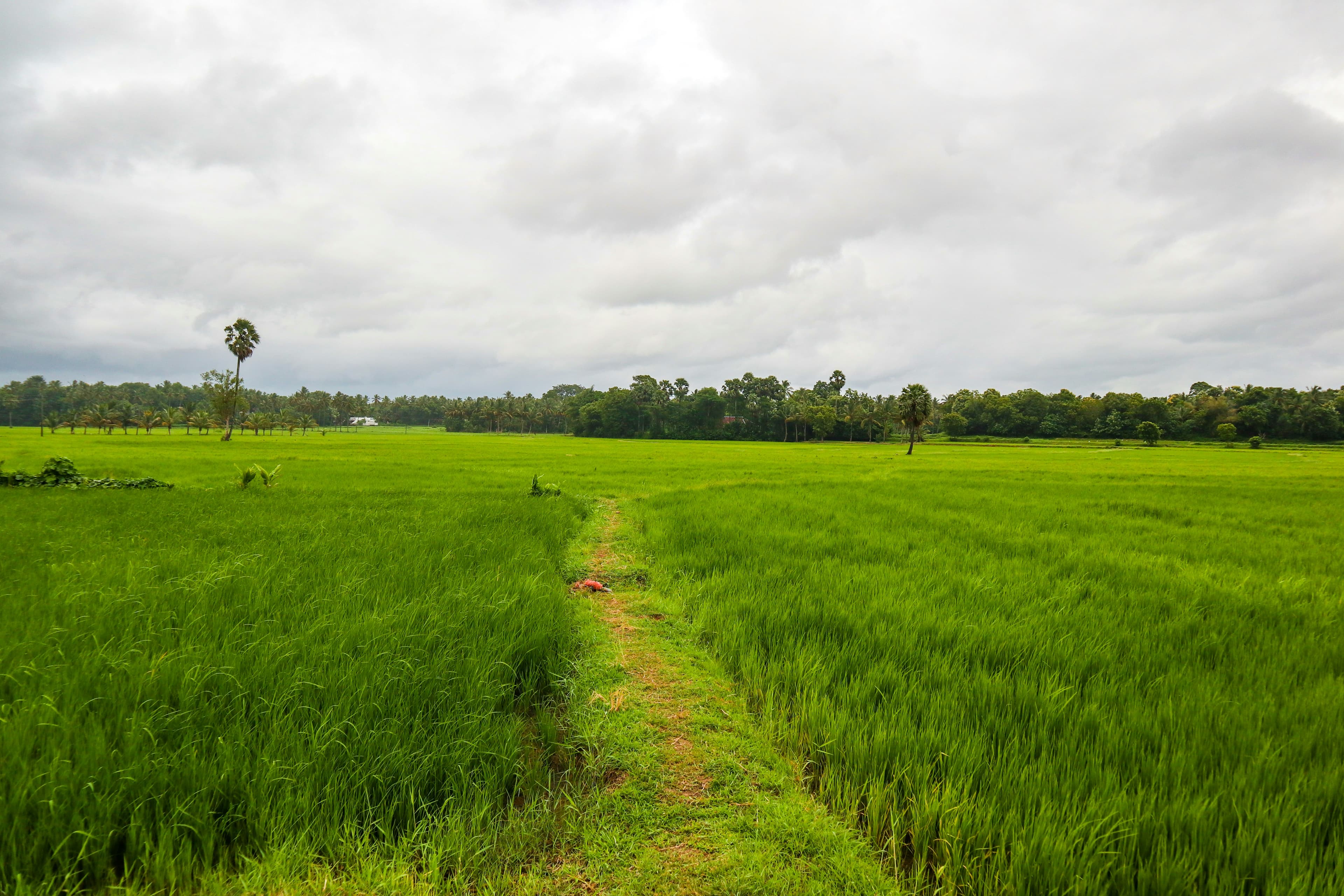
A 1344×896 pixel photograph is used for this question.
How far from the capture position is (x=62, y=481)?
43.8 ft

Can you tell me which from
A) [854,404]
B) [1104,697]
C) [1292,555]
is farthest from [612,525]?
[854,404]

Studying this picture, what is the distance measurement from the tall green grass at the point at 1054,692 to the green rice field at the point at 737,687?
0.02 meters

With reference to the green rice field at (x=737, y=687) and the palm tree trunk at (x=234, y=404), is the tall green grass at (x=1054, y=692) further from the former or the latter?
the palm tree trunk at (x=234, y=404)

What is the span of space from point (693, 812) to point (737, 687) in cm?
148

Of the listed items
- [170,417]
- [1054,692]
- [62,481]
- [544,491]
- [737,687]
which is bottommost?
[737,687]

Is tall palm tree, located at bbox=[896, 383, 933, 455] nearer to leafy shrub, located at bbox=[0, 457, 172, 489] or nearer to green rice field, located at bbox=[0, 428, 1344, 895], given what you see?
green rice field, located at bbox=[0, 428, 1344, 895]

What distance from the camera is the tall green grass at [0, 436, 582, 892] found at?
215cm

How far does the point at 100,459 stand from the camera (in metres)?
25.6

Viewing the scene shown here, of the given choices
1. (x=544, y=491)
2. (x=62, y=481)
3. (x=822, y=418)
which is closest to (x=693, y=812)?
(x=544, y=491)

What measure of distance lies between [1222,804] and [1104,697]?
1109mm

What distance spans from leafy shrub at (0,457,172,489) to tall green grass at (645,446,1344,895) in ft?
51.8

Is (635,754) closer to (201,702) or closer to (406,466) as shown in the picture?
(201,702)

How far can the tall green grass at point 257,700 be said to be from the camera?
84.6 inches

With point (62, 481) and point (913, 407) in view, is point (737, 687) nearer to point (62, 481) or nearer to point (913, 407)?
point (62, 481)
